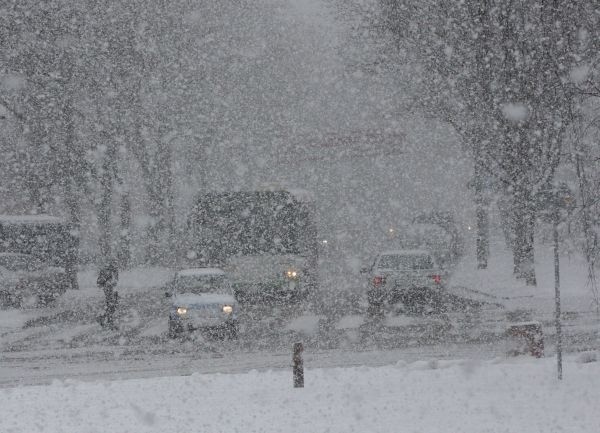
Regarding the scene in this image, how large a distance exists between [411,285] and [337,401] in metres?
11.7

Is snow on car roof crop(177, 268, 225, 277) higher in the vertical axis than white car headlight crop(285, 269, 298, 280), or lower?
higher

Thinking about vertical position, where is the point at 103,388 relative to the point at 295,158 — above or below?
below

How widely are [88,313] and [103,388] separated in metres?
13.8

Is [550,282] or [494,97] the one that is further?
[550,282]

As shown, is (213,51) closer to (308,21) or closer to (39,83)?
(39,83)

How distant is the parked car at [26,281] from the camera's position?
25891 mm

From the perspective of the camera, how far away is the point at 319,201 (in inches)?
2203

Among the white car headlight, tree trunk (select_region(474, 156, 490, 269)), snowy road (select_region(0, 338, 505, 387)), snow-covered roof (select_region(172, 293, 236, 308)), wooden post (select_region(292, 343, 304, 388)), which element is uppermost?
tree trunk (select_region(474, 156, 490, 269))

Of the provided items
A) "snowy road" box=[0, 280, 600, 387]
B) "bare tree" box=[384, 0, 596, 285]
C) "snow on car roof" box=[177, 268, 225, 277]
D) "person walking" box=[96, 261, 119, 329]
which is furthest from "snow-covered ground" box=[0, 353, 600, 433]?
"bare tree" box=[384, 0, 596, 285]

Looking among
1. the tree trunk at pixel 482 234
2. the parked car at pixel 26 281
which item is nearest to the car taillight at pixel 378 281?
the parked car at pixel 26 281

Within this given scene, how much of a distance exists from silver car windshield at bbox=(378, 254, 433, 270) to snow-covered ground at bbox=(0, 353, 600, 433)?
30.6 feet

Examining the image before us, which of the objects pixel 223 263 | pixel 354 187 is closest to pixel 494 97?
pixel 223 263

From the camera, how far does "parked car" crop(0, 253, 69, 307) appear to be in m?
25.9

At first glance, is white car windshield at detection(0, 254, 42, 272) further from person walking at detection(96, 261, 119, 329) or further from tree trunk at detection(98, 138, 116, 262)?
tree trunk at detection(98, 138, 116, 262)
